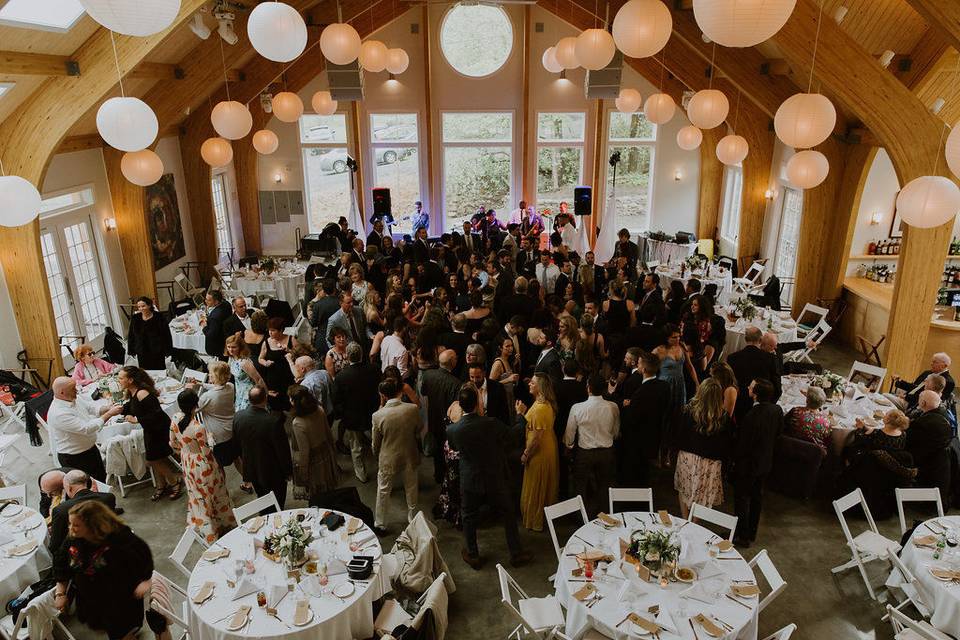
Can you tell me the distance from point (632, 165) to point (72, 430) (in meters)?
13.4

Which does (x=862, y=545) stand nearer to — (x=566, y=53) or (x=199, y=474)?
(x=199, y=474)

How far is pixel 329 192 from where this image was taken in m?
16.1

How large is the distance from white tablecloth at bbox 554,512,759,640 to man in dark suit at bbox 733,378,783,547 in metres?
0.88

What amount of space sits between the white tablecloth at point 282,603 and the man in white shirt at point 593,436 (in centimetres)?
180

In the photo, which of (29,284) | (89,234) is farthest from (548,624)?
(89,234)

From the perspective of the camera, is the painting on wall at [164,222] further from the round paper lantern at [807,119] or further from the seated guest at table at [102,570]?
the round paper lantern at [807,119]

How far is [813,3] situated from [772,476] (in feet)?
17.6

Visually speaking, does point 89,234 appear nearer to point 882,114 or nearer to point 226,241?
point 226,241

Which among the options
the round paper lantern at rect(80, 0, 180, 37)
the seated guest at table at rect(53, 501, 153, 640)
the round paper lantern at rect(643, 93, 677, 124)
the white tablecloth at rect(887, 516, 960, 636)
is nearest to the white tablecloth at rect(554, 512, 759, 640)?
the white tablecloth at rect(887, 516, 960, 636)

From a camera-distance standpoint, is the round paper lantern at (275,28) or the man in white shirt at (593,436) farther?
the man in white shirt at (593,436)

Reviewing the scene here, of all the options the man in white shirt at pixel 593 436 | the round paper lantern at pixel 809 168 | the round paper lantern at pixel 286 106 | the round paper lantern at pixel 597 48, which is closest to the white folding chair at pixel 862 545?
the man in white shirt at pixel 593 436

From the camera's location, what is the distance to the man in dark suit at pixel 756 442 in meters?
4.80

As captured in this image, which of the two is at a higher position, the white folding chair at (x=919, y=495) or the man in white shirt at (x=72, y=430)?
the man in white shirt at (x=72, y=430)

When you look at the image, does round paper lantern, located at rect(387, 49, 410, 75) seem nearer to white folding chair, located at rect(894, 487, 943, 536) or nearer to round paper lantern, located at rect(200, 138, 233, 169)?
round paper lantern, located at rect(200, 138, 233, 169)
